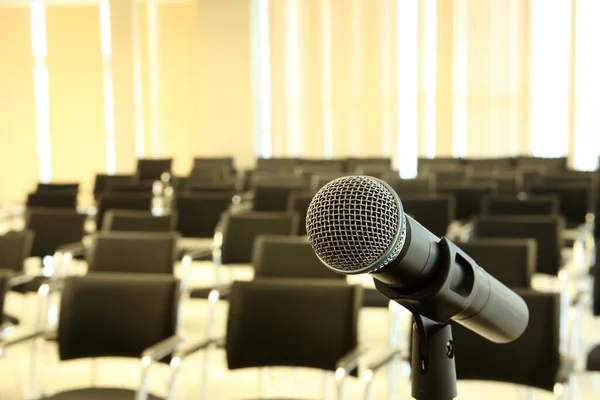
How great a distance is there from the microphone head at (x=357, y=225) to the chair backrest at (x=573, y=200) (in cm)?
657

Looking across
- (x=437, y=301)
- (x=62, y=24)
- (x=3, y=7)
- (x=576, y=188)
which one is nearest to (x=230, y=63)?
(x=62, y=24)

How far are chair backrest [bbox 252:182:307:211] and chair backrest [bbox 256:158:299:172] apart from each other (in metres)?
3.31

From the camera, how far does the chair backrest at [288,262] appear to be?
4410 mm

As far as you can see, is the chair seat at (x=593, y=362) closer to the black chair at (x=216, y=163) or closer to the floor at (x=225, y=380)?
the floor at (x=225, y=380)

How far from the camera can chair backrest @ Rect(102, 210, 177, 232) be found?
5.95 m

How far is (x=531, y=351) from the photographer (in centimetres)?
326

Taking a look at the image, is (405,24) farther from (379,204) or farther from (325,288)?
(379,204)

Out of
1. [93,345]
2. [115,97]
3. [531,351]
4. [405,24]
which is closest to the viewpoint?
[531,351]

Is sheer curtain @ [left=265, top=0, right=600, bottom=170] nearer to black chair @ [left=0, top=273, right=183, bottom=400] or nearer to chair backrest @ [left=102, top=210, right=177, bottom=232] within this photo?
chair backrest @ [left=102, top=210, right=177, bottom=232]

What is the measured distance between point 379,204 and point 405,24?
1233 cm

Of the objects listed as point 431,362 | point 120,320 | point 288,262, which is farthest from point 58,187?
point 431,362

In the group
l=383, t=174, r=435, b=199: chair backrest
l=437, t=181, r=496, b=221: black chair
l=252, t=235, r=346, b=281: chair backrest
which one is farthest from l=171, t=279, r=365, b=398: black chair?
l=383, t=174, r=435, b=199: chair backrest

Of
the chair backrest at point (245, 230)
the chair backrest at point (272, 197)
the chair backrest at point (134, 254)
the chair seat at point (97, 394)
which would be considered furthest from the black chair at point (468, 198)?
the chair seat at point (97, 394)

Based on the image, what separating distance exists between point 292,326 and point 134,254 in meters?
1.70
